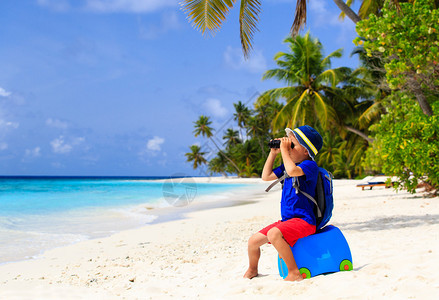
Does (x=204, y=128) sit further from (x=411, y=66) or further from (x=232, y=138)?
(x=411, y=66)

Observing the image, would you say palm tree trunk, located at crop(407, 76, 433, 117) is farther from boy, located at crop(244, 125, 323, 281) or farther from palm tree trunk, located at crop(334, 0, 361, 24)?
boy, located at crop(244, 125, 323, 281)

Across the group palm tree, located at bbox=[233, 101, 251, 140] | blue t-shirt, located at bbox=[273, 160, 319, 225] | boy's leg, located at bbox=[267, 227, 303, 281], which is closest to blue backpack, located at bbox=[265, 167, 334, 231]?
blue t-shirt, located at bbox=[273, 160, 319, 225]

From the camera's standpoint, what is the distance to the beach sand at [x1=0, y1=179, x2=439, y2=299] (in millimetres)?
2736

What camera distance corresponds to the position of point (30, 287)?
364cm

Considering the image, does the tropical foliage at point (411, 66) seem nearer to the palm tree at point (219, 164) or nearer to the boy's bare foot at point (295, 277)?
the boy's bare foot at point (295, 277)

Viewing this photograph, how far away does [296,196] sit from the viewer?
2.84 m

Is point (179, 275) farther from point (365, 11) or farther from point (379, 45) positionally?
point (365, 11)

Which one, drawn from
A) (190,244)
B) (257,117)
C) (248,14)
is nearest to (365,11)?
(248,14)

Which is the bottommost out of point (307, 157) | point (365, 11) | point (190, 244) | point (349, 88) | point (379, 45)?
point (190, 244)

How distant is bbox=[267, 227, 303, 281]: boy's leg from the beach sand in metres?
0.09

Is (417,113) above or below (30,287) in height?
above

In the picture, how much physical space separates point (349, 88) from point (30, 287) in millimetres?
24638

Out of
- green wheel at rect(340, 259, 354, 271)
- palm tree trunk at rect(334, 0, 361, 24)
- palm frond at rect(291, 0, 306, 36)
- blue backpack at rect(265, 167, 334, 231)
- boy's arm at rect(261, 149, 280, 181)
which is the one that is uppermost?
palm tree trunk at rect(334, 0, 361, 24)

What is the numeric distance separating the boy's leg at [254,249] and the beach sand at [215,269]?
0.37 ft
